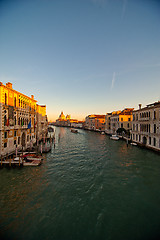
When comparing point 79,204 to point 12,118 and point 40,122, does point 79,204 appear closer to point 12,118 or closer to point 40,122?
point 12,118

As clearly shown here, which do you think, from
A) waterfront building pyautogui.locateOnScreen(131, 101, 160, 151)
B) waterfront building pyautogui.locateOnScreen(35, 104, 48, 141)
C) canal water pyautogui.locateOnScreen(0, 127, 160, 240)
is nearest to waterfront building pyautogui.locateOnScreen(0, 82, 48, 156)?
canal water pyautogui.locateOnScreen(0, 127, 160, 240)

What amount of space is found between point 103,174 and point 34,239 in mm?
11732

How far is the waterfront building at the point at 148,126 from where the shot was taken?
2845cm

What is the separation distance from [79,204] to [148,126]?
28325 millimetres

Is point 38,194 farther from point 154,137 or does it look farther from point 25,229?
point 154,137

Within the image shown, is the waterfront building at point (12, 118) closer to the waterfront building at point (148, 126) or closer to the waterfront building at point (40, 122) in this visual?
the waterfront building at point (40, 122)

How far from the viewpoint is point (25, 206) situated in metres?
10.9

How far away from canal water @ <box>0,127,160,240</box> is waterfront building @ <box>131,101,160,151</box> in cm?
1266

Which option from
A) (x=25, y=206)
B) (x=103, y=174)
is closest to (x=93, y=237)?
→ (x=25, y=206)

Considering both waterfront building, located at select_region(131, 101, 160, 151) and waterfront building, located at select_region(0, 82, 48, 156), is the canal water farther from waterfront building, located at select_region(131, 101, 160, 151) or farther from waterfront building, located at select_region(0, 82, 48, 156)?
waterfront building, located at select_region(131, 101, 160, 151)

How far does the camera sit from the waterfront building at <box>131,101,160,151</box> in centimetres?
2845

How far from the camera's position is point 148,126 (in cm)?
3189

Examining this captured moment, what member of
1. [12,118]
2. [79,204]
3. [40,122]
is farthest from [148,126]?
[40,122]

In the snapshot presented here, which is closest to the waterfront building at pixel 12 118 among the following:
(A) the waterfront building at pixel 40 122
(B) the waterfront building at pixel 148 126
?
(A) the waterfront building at pixel 40 122
